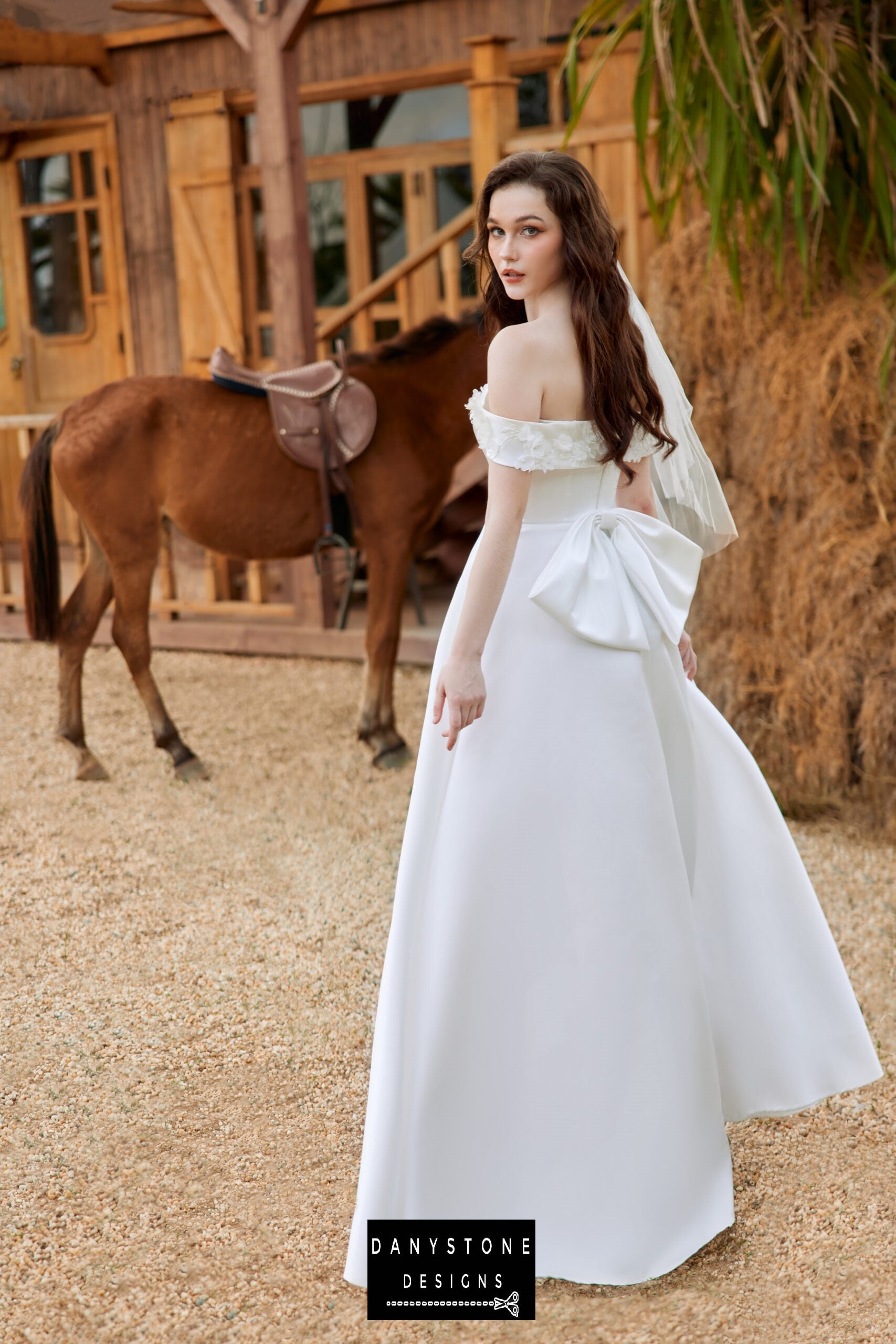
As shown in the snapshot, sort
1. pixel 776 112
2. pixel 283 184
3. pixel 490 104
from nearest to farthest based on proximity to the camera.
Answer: pixel 776 112, pixel 490 104, pixel 283 184

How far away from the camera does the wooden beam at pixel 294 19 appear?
15.9 feet

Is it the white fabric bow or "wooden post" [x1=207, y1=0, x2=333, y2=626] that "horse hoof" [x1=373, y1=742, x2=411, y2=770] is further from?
the white fabric bow

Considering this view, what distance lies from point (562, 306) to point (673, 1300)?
1371 mm

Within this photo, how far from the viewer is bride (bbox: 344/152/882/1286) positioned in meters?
1.64

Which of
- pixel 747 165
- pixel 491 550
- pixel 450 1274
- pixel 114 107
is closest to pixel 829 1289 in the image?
pixel 450 1274

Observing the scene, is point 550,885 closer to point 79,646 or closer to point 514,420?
point 514,420

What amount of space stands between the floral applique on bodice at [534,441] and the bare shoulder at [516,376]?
0.05 ft

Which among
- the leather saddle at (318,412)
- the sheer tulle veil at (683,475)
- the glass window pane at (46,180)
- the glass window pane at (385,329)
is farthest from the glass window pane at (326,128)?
the sheer tulle veil at (683,475)

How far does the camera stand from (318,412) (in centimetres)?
405

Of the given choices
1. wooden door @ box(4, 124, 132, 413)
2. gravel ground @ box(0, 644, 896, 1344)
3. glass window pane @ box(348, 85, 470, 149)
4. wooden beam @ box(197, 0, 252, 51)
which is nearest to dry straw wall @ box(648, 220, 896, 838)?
gravel ground @ box(0, 644, 896, 1344)

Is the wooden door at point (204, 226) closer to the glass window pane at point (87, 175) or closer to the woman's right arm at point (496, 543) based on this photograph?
the glass window pane at point (87, 175)

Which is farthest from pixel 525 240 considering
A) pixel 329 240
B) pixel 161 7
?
pixel 329 240

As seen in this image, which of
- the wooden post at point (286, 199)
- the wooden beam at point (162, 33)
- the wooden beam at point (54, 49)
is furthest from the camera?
the wooden beam at point (162, 33)

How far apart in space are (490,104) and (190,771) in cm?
286
